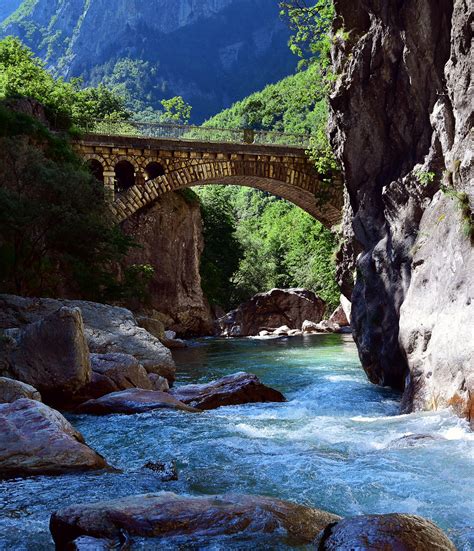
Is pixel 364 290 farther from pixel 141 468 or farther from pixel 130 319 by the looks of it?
pixel 141 468

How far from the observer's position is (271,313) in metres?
37.9

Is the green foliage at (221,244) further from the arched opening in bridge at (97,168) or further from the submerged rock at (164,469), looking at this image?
the submerged rock at (164,469)

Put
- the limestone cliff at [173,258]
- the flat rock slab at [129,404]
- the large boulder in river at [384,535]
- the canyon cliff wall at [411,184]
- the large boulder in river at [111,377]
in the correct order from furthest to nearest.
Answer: the limestone cliff at [173,258], the large boulder in river at [111,377], the flat rock slab at [129,404], the canyon cliff wall at [411,184], the large boulder in river at [384,535]

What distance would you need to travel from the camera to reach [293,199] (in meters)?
38.8

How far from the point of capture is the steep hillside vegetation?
142m

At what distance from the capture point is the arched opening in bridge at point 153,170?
3322 cm

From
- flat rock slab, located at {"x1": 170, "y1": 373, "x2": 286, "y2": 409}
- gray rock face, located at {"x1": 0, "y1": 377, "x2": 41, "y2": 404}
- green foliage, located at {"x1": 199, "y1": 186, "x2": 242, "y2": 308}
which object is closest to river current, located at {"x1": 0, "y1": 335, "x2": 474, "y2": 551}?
flat rock slab, located at {"x1": 170, "y1": 373, "x2": 286, "y2": 409}

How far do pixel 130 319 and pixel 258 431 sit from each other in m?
7.46

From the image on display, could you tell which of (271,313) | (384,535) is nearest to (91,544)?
(384,535)

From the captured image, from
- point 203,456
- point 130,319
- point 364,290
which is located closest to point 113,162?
point 130,319

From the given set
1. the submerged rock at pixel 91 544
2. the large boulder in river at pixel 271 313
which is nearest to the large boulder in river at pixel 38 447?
the submerged rock at pixel 91 544

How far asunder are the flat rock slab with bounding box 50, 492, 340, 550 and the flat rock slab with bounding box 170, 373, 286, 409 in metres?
6.25

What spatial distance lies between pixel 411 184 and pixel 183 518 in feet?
29.8

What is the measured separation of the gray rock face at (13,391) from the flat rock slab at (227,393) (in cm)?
325
